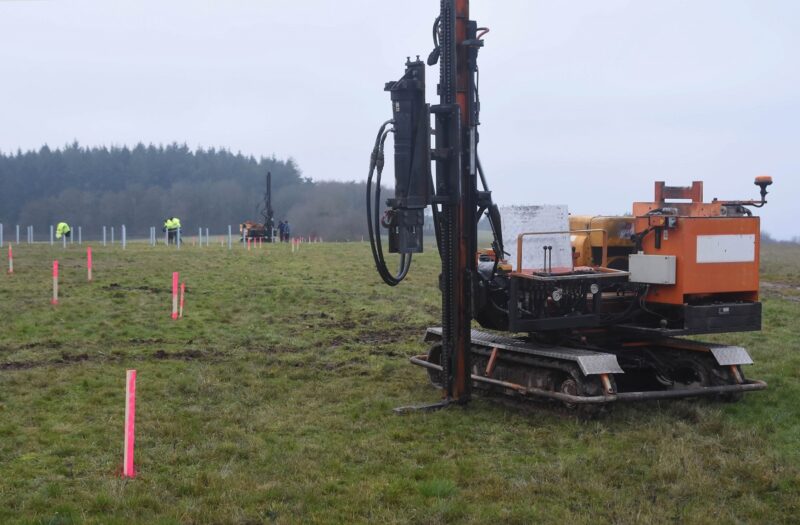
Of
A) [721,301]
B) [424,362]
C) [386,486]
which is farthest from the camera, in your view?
[424,362]

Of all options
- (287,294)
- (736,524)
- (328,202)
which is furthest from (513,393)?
(328,202)

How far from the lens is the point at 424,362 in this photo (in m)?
11.6

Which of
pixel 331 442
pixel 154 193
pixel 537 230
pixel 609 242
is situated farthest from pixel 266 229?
pixel 154 193

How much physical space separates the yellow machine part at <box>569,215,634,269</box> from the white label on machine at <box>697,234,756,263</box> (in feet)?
3.38

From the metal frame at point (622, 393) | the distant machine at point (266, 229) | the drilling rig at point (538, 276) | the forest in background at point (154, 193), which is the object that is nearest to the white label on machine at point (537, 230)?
the drilling rig at point (538, 276)

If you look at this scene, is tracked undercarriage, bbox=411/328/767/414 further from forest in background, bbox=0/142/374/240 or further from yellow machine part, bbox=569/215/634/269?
forest in background, bbox=0/142/374/240

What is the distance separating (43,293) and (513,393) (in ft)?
46.6

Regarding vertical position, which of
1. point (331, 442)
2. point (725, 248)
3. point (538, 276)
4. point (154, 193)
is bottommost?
point (331, 442)

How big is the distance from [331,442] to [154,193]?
103 m

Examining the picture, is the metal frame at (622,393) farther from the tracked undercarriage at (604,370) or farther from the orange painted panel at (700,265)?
the orange painted panel at (700,265)

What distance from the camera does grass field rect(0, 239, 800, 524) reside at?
268 inches

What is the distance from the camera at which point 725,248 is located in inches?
388

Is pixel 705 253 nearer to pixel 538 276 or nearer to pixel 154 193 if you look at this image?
pixel 538 276

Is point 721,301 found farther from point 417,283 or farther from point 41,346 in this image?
point 417,283
